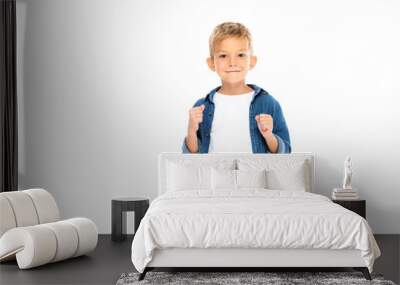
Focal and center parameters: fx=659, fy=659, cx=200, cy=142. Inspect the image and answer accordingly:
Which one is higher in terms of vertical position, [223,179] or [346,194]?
[223,179]

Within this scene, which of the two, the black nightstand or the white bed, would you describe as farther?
the black nightstand

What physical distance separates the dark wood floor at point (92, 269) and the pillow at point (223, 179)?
1.06 m

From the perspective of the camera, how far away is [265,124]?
7.28 metres

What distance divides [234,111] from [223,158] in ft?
1.84

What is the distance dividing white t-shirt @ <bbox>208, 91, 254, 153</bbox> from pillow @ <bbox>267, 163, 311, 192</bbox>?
25.3 inches

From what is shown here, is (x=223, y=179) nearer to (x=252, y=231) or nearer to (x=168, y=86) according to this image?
(x=168, y=86)

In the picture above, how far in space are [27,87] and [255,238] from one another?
3676 millimetres

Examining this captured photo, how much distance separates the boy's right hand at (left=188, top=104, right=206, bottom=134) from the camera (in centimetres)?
730

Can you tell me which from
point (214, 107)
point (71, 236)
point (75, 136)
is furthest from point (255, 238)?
point (75, 136)


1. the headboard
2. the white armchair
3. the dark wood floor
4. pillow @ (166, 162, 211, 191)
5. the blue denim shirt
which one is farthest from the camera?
the blue denim shirt

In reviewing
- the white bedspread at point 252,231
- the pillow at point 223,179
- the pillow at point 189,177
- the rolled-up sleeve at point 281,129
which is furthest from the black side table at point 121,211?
A: the white bedspread at point 252,231

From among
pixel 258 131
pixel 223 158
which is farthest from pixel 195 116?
pixel 258 131

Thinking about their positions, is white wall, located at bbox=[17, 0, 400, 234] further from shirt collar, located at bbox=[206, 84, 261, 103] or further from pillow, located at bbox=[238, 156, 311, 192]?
pillow, located at bbox=[238, 156, 311, 192]

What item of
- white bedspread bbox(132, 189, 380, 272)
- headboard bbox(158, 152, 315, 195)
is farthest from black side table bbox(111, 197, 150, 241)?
white bedspread bbox(132, 189, 380, 272)
